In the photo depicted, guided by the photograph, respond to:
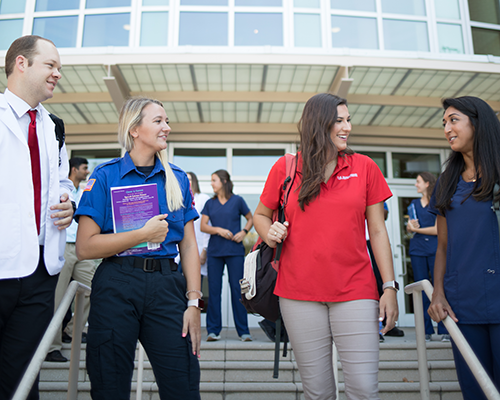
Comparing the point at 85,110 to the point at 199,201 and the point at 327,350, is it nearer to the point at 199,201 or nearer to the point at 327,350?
the point at 199,201

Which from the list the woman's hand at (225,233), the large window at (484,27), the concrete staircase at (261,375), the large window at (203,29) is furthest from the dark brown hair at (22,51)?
the large window at (484,27)

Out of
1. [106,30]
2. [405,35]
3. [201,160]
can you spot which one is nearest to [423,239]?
[405,35]

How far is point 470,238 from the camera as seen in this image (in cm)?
202

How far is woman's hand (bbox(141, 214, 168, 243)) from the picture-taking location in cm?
180

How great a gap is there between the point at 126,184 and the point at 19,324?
790mm

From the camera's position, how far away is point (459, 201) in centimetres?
212

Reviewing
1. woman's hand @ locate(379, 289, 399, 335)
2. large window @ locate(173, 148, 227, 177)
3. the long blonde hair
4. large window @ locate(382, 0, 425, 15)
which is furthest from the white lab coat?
large window @ locate(382, 0, 425, 15)

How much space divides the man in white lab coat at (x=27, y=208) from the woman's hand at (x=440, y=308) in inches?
77.0

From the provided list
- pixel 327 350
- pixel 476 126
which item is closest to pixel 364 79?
pixel 476 126

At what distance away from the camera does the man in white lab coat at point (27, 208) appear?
5.78ft

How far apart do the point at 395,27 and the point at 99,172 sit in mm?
6626

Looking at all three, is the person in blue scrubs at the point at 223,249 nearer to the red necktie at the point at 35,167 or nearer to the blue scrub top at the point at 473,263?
the blue scrub top at the point at 473,263

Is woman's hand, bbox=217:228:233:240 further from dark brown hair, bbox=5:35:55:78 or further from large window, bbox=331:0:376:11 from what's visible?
large window, bbox=331:0:376:11

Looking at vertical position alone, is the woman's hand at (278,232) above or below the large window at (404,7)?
below
